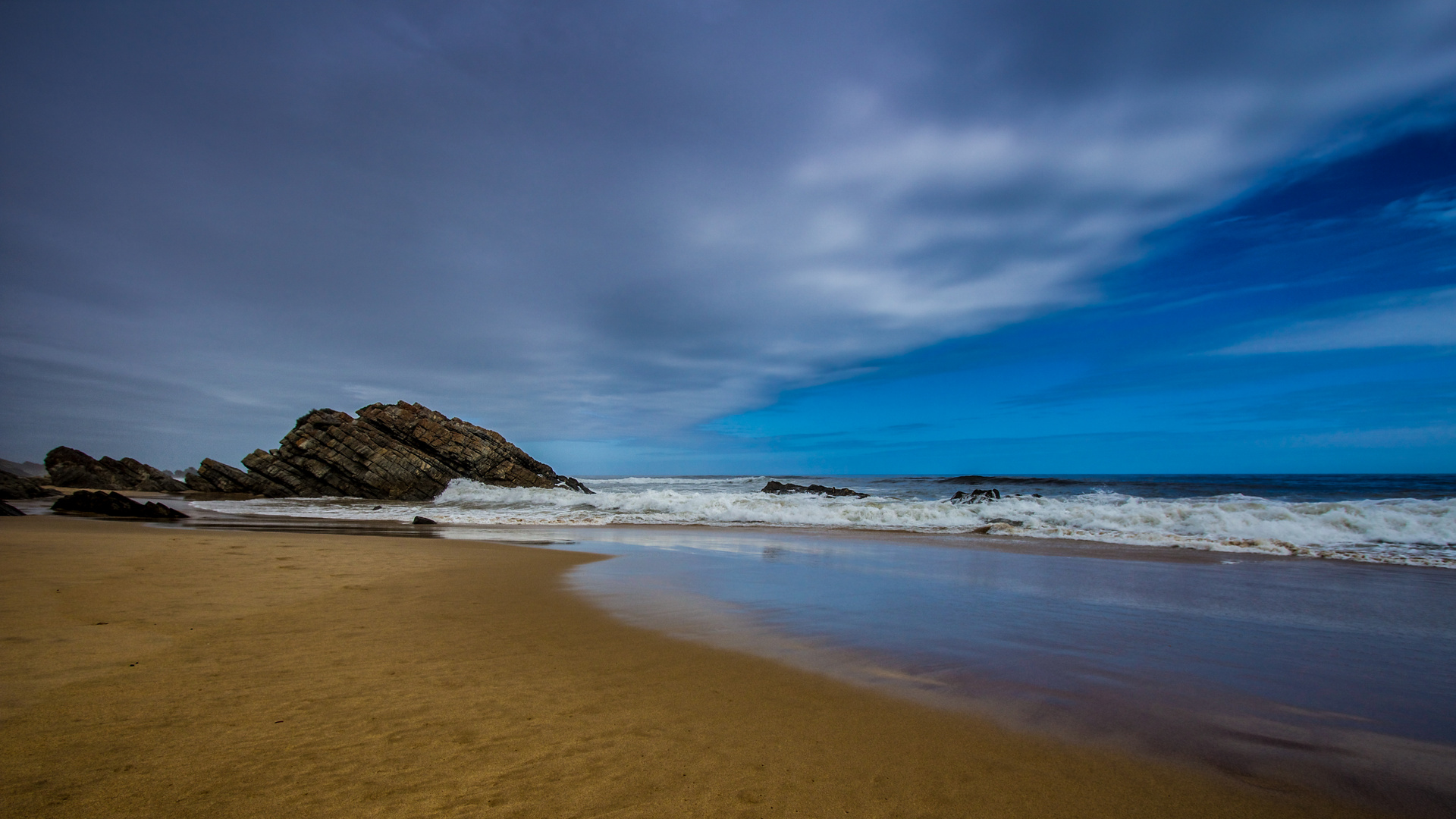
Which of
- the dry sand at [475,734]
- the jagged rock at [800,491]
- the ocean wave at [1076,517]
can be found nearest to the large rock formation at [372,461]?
the ocean wave at [1076,517]

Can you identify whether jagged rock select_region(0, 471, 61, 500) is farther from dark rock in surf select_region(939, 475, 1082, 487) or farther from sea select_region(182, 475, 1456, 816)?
dark rock in surf select_region(939, 475, 1082, 487)

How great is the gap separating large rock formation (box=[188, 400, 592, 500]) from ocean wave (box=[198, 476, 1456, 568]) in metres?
3.30

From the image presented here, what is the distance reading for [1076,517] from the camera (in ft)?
55.4

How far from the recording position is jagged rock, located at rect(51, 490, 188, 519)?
18.8 metres

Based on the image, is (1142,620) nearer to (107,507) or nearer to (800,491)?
(107,507)

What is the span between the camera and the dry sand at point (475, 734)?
2.41 metres

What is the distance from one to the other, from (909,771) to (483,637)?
12.3 feet

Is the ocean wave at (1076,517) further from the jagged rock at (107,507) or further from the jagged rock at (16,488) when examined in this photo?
the jagged rock at (16,488)

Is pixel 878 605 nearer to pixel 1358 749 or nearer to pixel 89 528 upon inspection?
pixel 1358 749

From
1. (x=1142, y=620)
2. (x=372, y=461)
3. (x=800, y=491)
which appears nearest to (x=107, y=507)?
(x=372, y=461)

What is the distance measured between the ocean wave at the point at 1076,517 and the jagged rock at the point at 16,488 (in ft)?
21.6

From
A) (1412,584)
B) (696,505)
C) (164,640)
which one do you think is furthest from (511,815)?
(696,505)

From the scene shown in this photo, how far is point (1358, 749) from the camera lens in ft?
10.1

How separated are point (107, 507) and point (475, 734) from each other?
24.3 meters
